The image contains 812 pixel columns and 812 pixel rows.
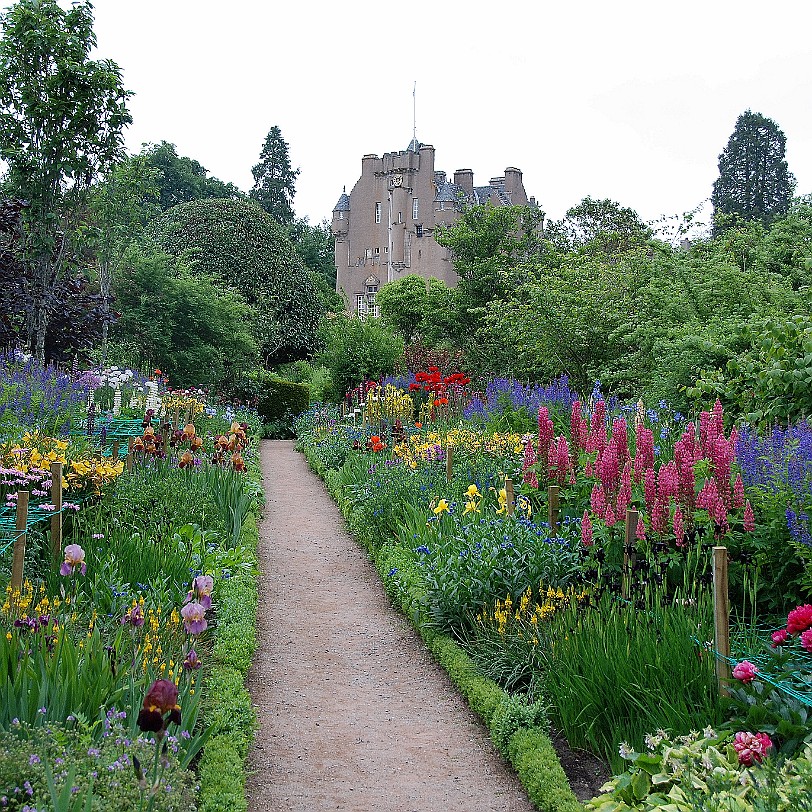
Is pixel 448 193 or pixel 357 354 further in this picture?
pixel 448 193

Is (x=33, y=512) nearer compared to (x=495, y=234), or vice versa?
(x=33, y=512)

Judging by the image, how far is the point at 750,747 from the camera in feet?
9.18

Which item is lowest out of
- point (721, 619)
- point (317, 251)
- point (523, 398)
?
point (721, 619)

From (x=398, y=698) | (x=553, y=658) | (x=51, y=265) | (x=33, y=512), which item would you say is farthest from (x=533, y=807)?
(x=51, y=265)

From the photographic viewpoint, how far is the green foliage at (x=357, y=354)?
20.5m

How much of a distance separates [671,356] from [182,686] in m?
6.68

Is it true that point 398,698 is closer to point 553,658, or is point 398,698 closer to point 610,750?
point 553,658

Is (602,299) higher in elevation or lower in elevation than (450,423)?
higher

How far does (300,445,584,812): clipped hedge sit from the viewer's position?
3.44 meters

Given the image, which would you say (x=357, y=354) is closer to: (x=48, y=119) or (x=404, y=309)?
(x=404, y=309)

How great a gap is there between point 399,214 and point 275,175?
13.8m

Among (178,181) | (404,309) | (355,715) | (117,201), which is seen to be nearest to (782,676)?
(355,715)

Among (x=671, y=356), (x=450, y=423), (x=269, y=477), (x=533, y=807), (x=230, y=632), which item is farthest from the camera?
(x=269, y=477)

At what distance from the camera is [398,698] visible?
4.71m
